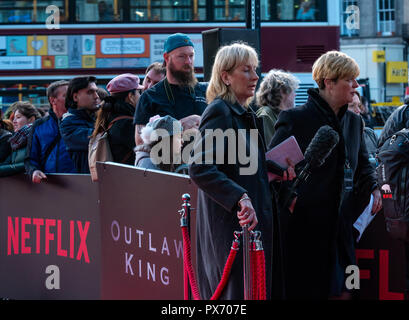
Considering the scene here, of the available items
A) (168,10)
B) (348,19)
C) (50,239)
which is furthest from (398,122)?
(348,19)

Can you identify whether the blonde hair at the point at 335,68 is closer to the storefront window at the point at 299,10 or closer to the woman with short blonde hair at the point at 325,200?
the woman with short blonde hair at the point at 325,200

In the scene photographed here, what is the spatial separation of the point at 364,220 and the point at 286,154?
0.81m

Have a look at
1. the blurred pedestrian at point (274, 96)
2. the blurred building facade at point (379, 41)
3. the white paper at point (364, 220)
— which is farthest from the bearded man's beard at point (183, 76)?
the blurred building facade at point (379, 41)

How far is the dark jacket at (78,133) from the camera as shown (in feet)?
23.3

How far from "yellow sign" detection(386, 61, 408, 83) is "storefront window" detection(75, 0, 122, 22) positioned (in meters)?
25.7

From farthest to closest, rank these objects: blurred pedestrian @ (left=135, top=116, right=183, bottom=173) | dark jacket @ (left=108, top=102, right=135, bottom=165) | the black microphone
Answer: dark jacket @ (left=108, top=102, right=135, bottom=165)
blurred pedestrian @ (left=135, top=116, right=183, bottom=173)
the black microphone

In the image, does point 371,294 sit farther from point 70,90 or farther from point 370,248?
point 70,90

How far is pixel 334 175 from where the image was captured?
478cm

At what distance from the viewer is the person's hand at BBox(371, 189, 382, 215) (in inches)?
194

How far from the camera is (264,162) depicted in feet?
14.0

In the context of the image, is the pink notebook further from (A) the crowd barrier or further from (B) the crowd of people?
(A) the crowd barrier

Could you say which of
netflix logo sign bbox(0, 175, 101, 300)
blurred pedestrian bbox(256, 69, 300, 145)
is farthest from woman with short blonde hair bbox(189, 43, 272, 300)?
netflix logo sign bbox(0, 175, 101, 300)

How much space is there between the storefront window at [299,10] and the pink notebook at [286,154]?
13.0m
